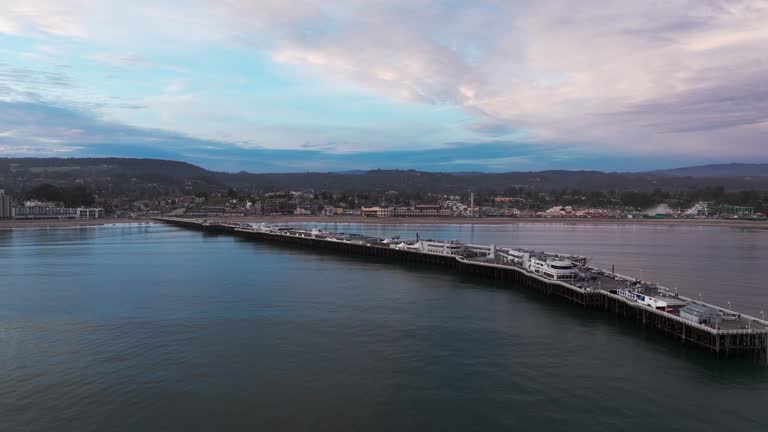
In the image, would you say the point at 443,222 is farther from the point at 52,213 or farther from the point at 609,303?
the point at 52,213

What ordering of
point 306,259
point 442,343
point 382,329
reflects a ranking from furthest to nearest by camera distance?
point 306,259 < point 382,329 < point 442,343

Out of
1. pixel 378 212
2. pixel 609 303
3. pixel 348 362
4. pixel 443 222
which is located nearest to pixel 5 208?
pixel 378 212

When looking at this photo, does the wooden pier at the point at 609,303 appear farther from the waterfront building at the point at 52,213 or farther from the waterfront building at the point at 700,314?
the waterfront building at the point at 52,213

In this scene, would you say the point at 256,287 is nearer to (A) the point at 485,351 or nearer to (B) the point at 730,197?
(A) the point at 485,351

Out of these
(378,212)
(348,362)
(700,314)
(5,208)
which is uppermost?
(5,208)

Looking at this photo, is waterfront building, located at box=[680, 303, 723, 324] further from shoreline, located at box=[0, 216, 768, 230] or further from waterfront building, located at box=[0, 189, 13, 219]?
waterfront building, located at box=[0, 189, 13, 219]

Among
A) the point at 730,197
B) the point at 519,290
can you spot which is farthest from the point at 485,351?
the point at 730,197

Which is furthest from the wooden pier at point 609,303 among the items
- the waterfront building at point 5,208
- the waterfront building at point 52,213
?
the waterfront building at point 5,208
